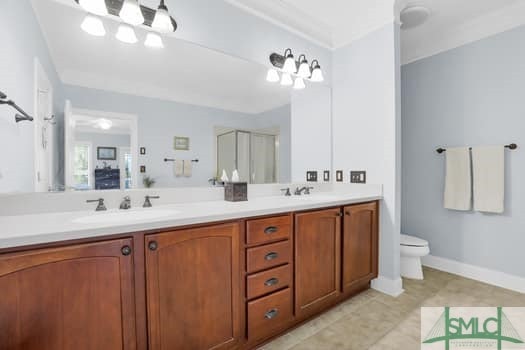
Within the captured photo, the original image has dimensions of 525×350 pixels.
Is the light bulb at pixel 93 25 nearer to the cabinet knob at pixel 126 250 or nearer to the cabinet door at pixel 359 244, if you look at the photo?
the cabinet knob at pixel 126 250

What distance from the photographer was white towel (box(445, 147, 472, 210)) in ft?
7.53

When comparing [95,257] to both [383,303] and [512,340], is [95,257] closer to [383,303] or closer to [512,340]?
[383,303]

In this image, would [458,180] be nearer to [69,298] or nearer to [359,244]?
[359,244]

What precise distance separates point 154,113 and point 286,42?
1366 mm

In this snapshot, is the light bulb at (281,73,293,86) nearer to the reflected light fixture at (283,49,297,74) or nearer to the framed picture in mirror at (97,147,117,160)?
the reflected light fixture at (283,49,297,74)

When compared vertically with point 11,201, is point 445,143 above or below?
above

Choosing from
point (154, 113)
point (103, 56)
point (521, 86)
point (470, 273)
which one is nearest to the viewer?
point (103, 56)

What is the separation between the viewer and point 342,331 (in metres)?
1.56

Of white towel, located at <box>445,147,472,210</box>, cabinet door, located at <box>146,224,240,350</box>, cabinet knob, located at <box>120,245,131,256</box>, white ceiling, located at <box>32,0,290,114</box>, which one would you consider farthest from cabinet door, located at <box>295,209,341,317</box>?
white towel, located at <box>445,147,472,210</box>

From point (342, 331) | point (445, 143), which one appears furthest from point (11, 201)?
point (445, 143)

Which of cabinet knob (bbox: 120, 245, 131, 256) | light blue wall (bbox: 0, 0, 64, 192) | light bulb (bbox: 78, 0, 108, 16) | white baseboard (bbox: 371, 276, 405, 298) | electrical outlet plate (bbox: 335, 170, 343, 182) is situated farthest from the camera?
electrical outlet plate (bbox: 335, 170, 343, 182)

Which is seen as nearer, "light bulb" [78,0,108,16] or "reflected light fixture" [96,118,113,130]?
"light bulb" [78,0,108,16]

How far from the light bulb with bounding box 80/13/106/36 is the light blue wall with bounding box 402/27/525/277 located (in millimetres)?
2964

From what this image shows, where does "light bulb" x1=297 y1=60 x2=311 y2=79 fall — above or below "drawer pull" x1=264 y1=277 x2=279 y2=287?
above
